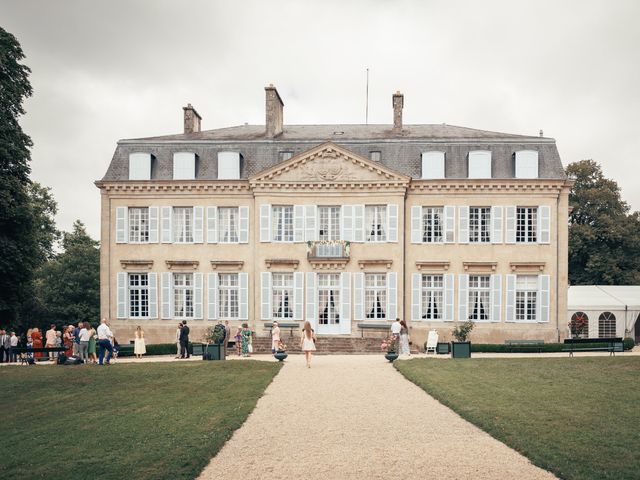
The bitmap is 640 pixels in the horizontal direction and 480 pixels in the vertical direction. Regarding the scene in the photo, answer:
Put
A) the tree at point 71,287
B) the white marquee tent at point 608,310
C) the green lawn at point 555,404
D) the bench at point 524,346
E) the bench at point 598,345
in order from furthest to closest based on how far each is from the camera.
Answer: the tree at point 71,287, the white marquee tent at point 608,310, the bench at point 524,346, the bench at point 598,345, the green lawn at point 555,404

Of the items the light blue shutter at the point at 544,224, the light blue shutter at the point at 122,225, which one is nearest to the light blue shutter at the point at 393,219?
the light blue shutter at the point at 544,224

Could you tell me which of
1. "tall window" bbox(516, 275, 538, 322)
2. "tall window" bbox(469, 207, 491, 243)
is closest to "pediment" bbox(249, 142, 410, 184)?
"tall window" bbox(469, 207, 491, 243)

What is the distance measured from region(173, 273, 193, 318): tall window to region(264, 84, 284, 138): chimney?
→ 25.7 ft

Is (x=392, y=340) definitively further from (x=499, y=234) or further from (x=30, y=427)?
(x=30, y=427)

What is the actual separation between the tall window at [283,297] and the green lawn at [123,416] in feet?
27.9

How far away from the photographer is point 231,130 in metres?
33.1

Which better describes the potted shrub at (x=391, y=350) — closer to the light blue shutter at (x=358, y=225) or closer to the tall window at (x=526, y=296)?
the light blue shutter at (x=358, y=225)

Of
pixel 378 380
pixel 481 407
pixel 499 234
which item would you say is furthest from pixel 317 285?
pixel 481 407

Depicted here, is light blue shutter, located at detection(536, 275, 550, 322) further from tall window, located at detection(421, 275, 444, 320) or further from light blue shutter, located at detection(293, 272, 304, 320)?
light blue shutter, located at detection(293, 272, 304, 320)

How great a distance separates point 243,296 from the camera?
28.9 meters

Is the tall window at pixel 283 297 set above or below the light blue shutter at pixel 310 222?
below

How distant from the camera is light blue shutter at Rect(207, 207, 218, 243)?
29195mm

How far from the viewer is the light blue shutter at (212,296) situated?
2903cm

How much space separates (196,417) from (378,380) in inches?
A: 254
